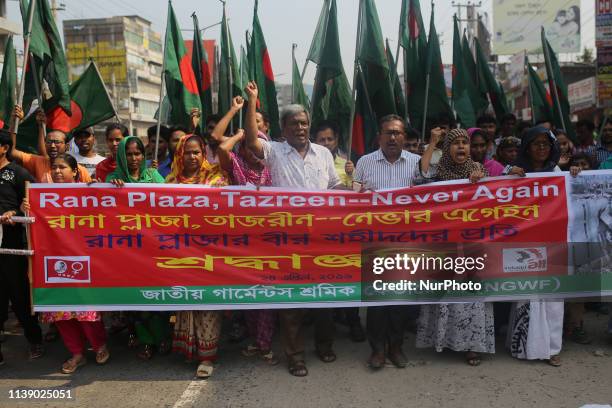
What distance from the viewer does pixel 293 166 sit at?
405 cm

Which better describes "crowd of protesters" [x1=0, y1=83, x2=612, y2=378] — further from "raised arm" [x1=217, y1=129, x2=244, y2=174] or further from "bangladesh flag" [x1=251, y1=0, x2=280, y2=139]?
"bangladesh flag" [x1=251, y1=0, x2=280, y2=139]

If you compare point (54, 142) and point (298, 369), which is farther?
point (54, 142)

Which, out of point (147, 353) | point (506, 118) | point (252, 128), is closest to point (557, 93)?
point (506, 118)

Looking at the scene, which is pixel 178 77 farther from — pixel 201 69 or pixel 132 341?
pixel 132 341

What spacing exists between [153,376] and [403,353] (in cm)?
179

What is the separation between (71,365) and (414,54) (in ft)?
15.7

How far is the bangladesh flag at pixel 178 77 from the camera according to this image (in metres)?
6.02

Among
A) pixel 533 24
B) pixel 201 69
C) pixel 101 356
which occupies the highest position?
pixel 533 24

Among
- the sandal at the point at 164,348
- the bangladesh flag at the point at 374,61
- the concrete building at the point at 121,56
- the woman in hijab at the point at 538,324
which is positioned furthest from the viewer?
the concrete building at the point at 121,56

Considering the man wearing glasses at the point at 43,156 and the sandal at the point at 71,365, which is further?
the man wearing glasses at the point at 43,156

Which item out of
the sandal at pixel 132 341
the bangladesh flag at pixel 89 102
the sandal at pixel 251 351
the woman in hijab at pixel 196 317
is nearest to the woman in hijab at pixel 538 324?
the sandal at pixel 251 351

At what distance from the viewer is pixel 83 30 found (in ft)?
205

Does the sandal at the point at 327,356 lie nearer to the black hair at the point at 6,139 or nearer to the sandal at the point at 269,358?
the sandal at the point at 269,358

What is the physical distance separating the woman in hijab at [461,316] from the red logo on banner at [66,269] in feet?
8.02
